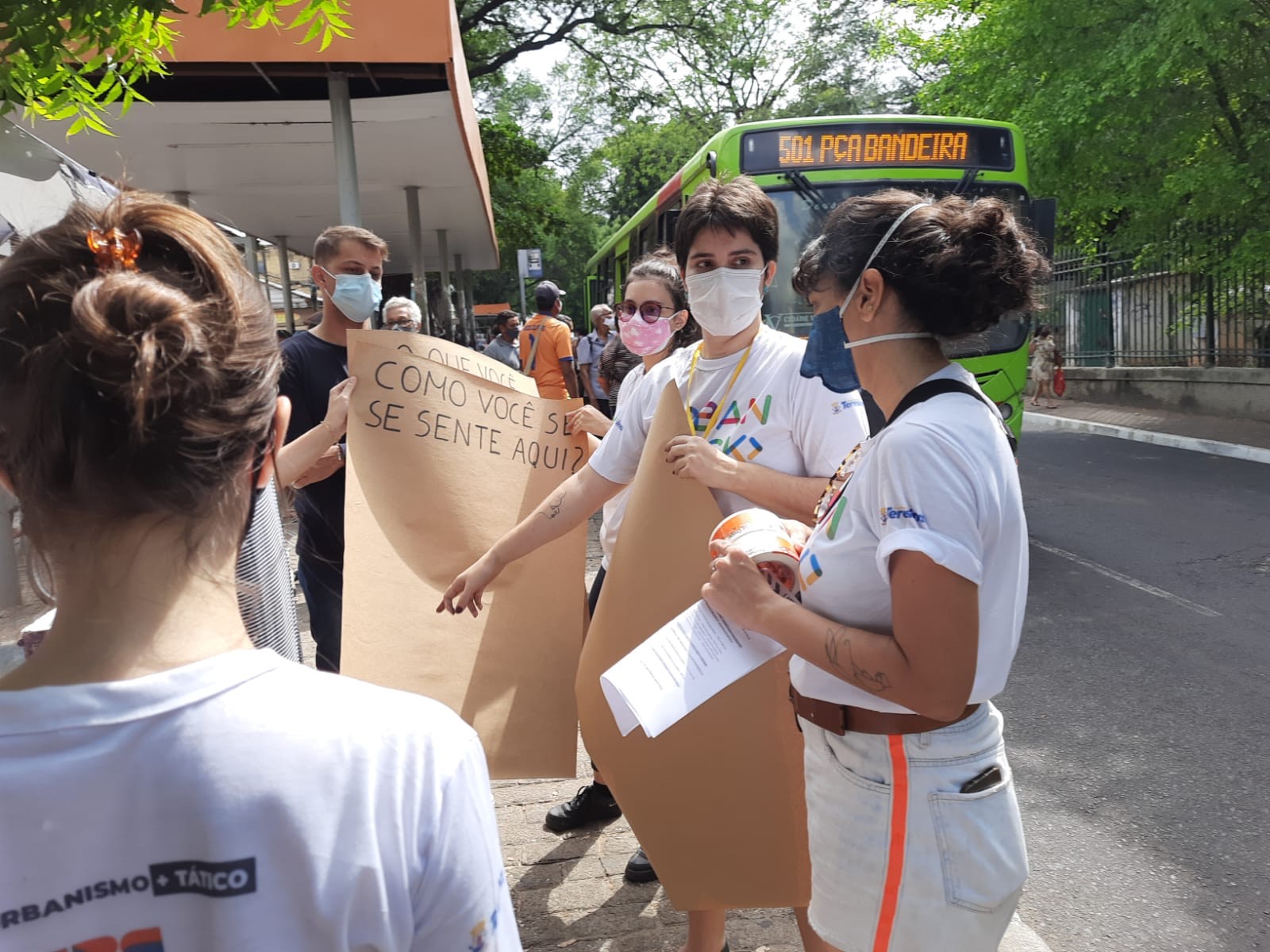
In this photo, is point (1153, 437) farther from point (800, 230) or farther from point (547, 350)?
point (547, 350)

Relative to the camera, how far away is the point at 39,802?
0.87 metres

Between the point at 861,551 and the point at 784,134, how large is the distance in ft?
22.1

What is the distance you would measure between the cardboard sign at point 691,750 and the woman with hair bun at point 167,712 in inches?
53.8

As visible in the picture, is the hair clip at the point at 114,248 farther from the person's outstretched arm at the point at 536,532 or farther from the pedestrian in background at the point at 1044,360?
the pedestrian in background at the point at 1044,360

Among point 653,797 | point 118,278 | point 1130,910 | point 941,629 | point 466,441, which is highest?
point 118,278

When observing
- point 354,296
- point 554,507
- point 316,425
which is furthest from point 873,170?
point 554,507

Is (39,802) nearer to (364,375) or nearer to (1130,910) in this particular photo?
(364,375)

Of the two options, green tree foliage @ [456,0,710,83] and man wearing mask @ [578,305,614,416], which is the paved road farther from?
green tree foliage @ [456,0,710,83]

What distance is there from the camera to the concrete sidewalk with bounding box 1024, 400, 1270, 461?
13.3 metres

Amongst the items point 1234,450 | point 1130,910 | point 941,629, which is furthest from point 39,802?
point 1234,450

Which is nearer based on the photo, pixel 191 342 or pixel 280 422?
pixel 191 342

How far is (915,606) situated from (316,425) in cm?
223

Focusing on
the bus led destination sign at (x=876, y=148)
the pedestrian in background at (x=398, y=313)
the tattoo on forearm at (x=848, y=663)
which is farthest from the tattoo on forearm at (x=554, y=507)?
the bus led destination sign at (x=876, y=148)

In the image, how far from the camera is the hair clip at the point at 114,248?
953 mm
